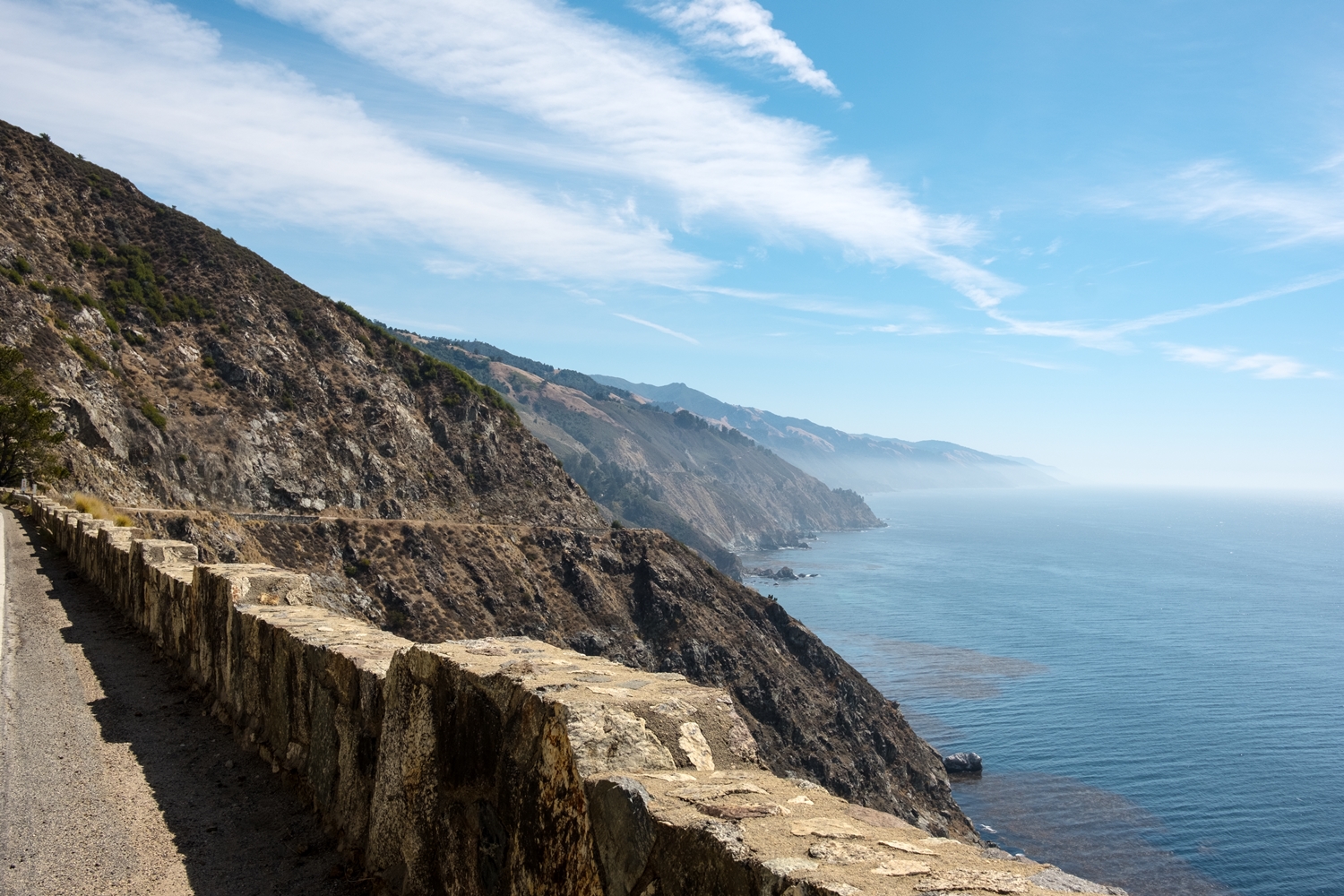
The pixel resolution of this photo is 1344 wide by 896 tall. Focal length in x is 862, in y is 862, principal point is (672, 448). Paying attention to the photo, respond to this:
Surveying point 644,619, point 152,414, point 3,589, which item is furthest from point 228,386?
point 3,589

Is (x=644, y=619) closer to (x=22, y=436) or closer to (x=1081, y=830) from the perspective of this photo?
(x=1081, y=830)

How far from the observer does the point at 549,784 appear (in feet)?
10.6

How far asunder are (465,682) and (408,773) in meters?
0.71

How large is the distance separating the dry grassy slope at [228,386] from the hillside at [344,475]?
0.17m

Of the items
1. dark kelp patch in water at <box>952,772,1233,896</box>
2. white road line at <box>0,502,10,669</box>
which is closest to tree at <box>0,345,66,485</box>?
white road line at <box>0,502,10,669</box>

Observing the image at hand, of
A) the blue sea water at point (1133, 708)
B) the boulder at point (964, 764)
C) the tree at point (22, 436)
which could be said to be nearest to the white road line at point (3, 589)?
the tree at point (22, 436)

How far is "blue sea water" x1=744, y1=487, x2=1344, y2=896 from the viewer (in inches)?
1949

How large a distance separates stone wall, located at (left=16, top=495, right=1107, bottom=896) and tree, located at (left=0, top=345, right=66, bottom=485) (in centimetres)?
4014

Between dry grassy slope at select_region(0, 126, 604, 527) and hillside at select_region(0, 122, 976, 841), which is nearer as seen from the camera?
hillside at select_region(0, 122, 976, 841)

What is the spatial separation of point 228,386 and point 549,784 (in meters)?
73.3

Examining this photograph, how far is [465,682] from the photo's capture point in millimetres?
3857

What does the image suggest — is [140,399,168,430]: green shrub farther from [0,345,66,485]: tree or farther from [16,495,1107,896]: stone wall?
[16,495,1107,896]: stone wall

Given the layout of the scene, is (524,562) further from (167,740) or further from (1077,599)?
(1077,599)

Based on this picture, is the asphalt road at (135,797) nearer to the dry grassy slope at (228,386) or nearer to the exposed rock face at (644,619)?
the exposed rock face at (644,619)
